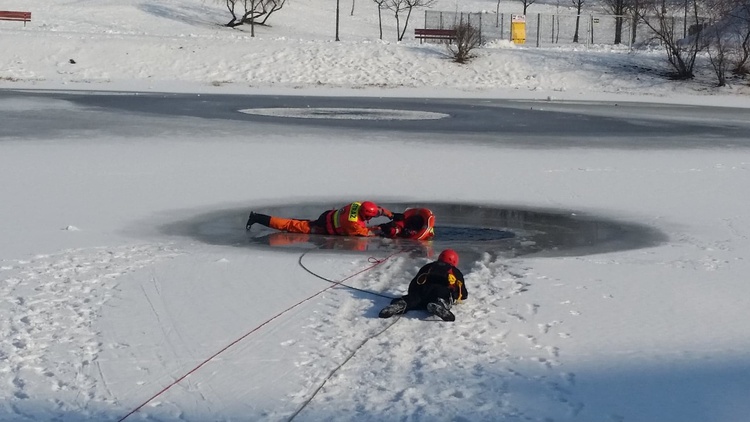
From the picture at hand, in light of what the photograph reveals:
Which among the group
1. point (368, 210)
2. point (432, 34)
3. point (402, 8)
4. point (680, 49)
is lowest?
point (368, 210)

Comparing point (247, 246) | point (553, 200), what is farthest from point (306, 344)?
point (553, 200)

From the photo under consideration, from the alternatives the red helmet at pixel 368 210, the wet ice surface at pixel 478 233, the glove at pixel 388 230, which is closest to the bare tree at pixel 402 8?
the wet ice surface at pixel 478 233

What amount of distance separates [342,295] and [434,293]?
0.93 m

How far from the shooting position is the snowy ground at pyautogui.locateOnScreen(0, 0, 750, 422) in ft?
21.4

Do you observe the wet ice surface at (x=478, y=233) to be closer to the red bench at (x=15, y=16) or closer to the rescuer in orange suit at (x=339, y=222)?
the rescuer in orange suit at (x=339, y=222)

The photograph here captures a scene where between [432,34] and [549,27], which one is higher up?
[549,27]

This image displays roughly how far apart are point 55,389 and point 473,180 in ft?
33.2

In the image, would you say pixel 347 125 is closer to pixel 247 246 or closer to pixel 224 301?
pixel 247 246

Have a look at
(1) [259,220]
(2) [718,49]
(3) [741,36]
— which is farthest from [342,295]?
(3) [741,36]

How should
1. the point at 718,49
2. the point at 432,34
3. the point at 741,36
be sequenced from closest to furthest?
the point at 718,49
the point at 741,36
the point at 432,34

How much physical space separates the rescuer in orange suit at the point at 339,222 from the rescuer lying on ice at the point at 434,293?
2.92m

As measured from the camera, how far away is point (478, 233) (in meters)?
Result: 12.1

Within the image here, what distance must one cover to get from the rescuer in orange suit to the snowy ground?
51 centimetres

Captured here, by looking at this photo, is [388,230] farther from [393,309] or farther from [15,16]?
[15,16]
